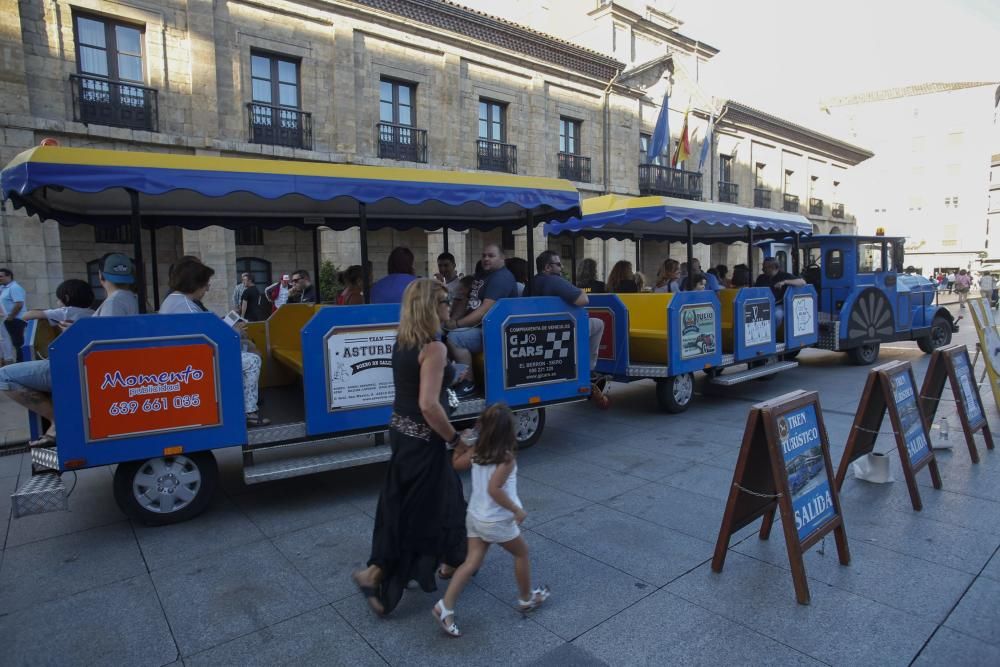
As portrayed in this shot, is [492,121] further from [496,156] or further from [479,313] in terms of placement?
[479,313]

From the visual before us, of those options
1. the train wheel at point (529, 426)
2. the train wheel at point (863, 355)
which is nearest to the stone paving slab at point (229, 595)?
the train wheel at point (529, 426)

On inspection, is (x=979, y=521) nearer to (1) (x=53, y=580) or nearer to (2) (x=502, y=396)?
(2) (x=502, y=396)

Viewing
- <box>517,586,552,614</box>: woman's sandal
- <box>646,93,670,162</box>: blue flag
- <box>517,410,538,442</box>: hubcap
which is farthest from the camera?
<box>646,93,670,162</box>: blue flag

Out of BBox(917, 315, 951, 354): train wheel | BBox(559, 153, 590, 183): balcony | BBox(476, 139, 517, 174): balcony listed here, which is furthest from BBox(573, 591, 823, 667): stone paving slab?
BBox(559, 153, 590, 183): balcony

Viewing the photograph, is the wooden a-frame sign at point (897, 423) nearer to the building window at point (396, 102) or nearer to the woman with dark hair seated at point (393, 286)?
the woman with dark hair seated at point (393, 286)

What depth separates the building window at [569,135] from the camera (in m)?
22.1

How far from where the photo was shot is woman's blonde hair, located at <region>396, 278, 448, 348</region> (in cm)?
318

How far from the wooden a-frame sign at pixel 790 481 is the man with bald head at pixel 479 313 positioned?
9.40 ft

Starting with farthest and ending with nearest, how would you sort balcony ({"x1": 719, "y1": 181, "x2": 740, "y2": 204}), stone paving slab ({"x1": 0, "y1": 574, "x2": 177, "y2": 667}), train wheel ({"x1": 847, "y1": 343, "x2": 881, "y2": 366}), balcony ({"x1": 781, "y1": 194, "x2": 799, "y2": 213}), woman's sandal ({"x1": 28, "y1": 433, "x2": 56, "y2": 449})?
1. balcony ({"x1": 781, "y1": 194, "x2": 799, "y2": 213})
2. balcony ({"x1": 719, "y1": 181, "x2": 740, "y2": 204})
3. train wheel ({"x1": 847, "y1": 343, "x2": 881, "y2": 366})
4. woman's sandal ({"x1": 28, "y1": 433, "x2": 56, "y2": 449})
5. stone paving slab ({"x1": 0, "y1": 574, "x2": 177, "y2": 667})

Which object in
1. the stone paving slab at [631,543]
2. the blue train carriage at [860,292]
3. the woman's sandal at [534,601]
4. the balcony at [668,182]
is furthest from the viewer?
the balcony at [668,182]

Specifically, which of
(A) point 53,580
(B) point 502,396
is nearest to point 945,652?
(B) point 502,396

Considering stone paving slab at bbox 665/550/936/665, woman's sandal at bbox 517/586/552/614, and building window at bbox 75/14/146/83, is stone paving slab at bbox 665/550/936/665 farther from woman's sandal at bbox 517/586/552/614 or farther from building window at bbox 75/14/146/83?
building window at bbox 75/14/146/83

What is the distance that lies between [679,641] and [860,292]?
988 cm

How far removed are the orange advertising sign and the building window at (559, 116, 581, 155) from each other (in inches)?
754
